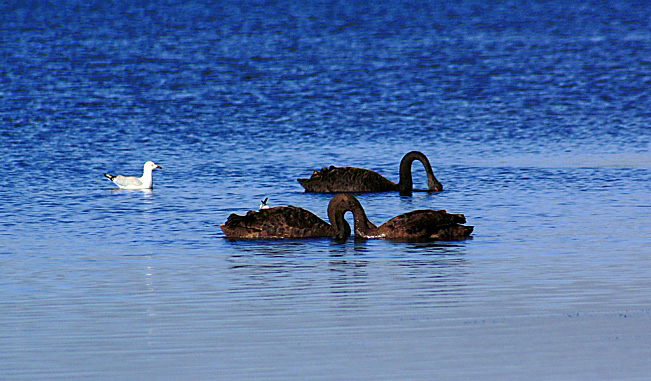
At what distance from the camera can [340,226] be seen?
18188 mm

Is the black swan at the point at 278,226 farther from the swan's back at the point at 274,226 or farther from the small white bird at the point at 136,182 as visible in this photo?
the small white bird at the point at 136,182

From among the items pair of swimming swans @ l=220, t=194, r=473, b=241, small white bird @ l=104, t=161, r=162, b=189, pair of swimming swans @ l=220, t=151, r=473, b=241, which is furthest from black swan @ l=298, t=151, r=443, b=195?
pair of swimming swans @ l=220, t=194, r=473, b=241

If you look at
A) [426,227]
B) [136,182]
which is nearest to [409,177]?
[136,182]

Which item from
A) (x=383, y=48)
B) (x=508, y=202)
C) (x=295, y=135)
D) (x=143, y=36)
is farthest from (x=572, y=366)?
(x=143, y=36)

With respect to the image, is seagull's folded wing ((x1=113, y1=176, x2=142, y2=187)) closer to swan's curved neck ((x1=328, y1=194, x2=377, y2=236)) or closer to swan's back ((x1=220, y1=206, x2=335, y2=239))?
swan's back ((x1=220, y1=206, x2=335, y2=239))

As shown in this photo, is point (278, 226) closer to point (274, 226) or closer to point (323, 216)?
point (274, 226)

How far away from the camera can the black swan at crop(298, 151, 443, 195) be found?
24438 mm

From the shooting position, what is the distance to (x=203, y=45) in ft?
250

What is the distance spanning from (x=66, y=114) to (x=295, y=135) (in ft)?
29.9

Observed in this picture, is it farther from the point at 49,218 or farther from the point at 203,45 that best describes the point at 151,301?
the point at 203,45

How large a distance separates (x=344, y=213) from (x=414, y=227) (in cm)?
116

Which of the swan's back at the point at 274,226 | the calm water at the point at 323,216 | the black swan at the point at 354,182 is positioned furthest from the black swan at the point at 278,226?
the black swan at the point at 354,182

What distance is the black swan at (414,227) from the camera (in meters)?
17.6

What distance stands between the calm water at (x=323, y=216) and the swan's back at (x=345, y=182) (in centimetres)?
43
